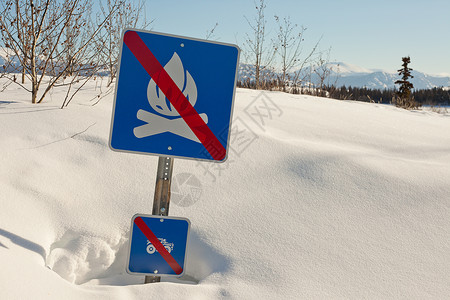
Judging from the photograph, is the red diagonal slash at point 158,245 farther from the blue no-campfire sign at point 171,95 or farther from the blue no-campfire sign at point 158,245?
the blue no-campfire sign at point 171,95

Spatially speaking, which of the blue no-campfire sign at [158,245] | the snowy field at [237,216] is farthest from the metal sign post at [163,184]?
the snowy field at [237,216]

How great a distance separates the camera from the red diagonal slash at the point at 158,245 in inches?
58.2

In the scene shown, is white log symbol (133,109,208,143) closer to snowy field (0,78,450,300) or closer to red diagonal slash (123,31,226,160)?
red diagonal slash (123,31,226,160)

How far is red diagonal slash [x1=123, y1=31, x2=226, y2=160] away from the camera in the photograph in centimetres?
138

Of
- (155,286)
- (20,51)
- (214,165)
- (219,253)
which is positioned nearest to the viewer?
(155,286)

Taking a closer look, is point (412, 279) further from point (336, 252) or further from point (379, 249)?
point (336, 252)

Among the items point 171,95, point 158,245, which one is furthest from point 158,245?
point 171,95

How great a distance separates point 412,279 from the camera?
1697 mm

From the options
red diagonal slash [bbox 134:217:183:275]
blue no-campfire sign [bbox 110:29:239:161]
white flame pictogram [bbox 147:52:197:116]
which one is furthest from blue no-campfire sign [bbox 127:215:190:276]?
white flame pictogram [bbox 147:52:197:116]

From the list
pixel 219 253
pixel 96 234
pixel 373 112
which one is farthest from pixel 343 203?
pixel 373 112

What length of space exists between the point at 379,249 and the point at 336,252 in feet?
0.71

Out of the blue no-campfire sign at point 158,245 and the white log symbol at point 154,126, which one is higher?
the white log symbol at point 154,126

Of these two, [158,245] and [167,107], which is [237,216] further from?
[167,107]

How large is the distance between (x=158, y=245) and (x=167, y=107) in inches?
20.7
